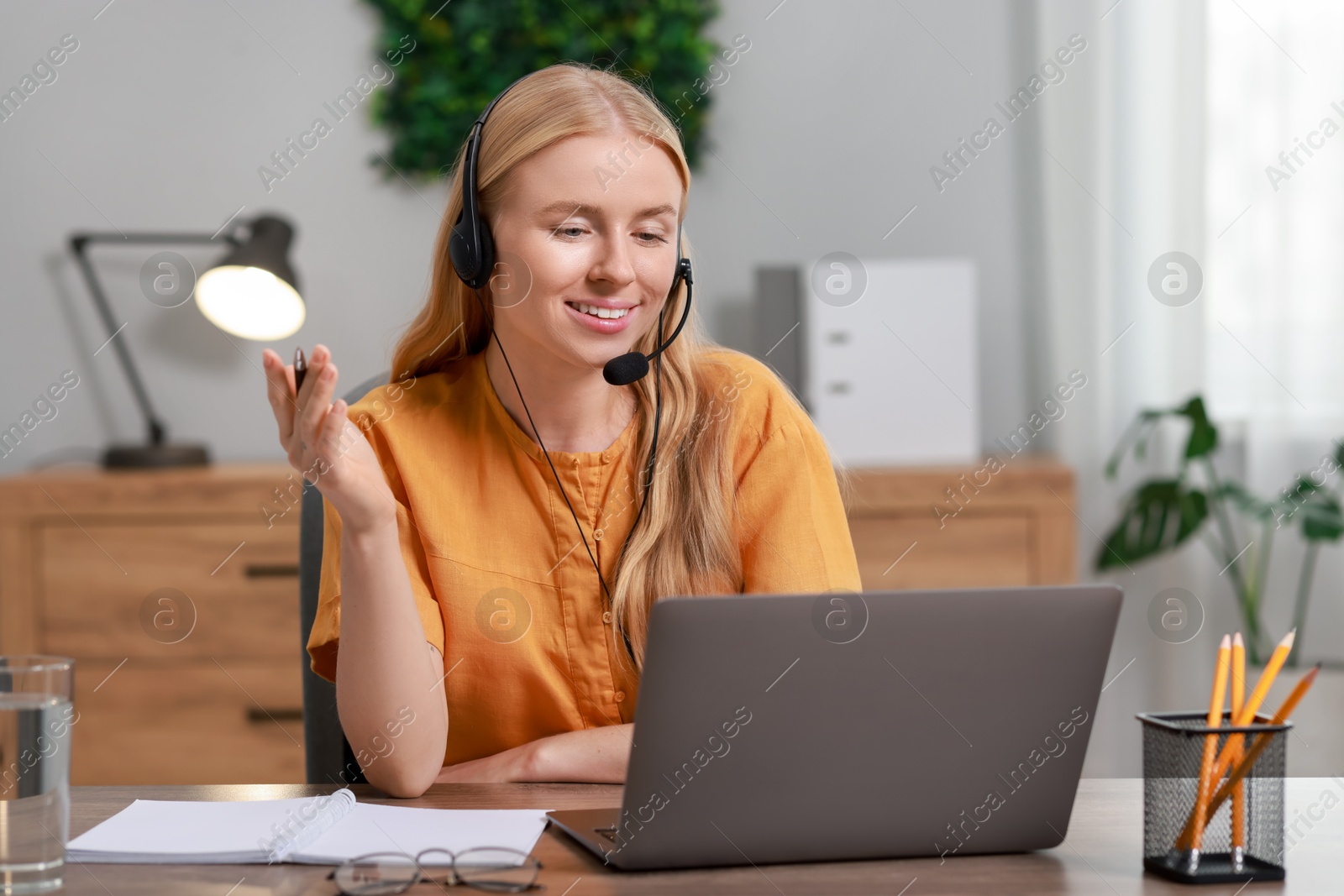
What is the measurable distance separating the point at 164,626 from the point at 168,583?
86 mm

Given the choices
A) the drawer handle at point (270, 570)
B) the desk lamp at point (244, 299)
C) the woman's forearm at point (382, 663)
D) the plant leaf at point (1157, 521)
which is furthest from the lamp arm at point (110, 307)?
the plant leaf at point (1157, 521)

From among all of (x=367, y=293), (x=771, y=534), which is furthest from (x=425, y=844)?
(x=367, y=293)

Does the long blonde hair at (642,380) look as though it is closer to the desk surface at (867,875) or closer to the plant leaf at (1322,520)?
the desk surface at (867,875)

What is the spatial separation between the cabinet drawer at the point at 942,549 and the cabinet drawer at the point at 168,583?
113cm

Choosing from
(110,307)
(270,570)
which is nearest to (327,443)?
(270,570)

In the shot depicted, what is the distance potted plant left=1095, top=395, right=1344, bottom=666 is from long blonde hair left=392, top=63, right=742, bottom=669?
1.47 meters

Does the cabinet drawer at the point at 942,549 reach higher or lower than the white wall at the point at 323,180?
lower

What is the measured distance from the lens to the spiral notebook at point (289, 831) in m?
0.80

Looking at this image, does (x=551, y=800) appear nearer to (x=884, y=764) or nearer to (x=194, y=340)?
(x=884, y=764)

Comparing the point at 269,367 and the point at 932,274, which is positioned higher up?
the point at 932,274

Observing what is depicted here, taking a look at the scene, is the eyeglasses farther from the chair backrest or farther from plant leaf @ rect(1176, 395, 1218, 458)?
plant leaf @ rect(1176, 395, 1218, 458)

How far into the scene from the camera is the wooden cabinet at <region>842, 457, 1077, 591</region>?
93.2 inches

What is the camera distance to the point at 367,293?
281 cm

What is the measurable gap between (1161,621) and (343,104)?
218 cm
